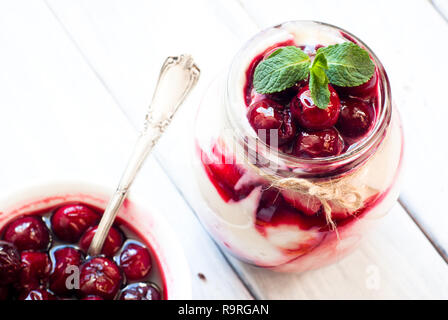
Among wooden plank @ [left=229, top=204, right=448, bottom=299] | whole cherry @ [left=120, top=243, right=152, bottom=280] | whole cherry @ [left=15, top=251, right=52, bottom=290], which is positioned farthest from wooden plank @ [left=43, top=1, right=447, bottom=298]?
whole cherry @ [left=15, top=251, right=52, bottom=290]

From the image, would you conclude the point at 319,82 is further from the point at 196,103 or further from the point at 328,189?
the point at 196,103

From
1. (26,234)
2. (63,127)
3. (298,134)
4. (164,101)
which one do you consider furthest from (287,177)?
(63,127)

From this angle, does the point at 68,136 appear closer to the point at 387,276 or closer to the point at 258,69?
the point at 258,69

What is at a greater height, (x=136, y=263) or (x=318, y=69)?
(x=318, y=69)

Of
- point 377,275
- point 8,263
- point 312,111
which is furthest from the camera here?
point 377,275

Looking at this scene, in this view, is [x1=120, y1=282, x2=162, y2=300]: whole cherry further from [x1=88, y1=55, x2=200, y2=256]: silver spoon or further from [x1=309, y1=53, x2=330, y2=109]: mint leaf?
[x1=309, y1=53, x2=330, y2=109]: mint leaf

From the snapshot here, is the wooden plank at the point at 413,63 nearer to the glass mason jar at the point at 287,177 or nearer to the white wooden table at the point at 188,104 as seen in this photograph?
the white wooden table at the point at 188,104
